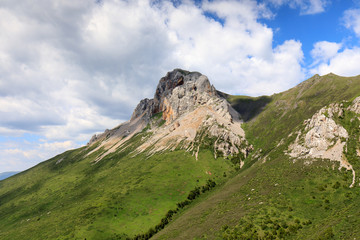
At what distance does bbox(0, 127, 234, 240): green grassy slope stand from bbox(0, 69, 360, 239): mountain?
695mm

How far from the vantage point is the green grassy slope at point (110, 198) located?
273 ft

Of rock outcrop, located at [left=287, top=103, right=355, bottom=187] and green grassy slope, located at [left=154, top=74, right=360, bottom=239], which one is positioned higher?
rock outcrop, located at [left=287, top=103, right=355, bottom=187]

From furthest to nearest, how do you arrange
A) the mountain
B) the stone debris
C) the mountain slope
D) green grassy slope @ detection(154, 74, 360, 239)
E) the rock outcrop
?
1. the mountain slope
2. the stone debris
3. the rock outcrop
4. the mountain
5. green grassy slope @ detection(154, 74, 360, 239)

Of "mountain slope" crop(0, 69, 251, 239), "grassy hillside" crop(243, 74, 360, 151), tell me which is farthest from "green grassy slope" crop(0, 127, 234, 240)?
"grassy hillside" crop(243, 74, 360, 151)

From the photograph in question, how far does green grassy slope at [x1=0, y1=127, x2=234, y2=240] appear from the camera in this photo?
83.3m

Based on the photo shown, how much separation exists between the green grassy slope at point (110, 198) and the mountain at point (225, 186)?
0.69m

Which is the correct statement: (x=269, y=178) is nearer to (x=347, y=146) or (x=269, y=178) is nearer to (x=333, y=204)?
(x=333, y=204)

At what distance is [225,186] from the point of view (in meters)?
100

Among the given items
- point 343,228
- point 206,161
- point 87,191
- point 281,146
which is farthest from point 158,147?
point 343,228

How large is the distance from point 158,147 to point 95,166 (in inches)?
2987

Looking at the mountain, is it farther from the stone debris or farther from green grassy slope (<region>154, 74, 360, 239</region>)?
the stone debris

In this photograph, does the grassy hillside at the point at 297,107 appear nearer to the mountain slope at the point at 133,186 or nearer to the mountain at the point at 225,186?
the mountain at the point at 225,186

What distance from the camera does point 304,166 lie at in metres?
77.9

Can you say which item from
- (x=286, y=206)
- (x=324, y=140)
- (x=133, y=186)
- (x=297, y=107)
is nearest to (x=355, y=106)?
(x=324, y=140)
